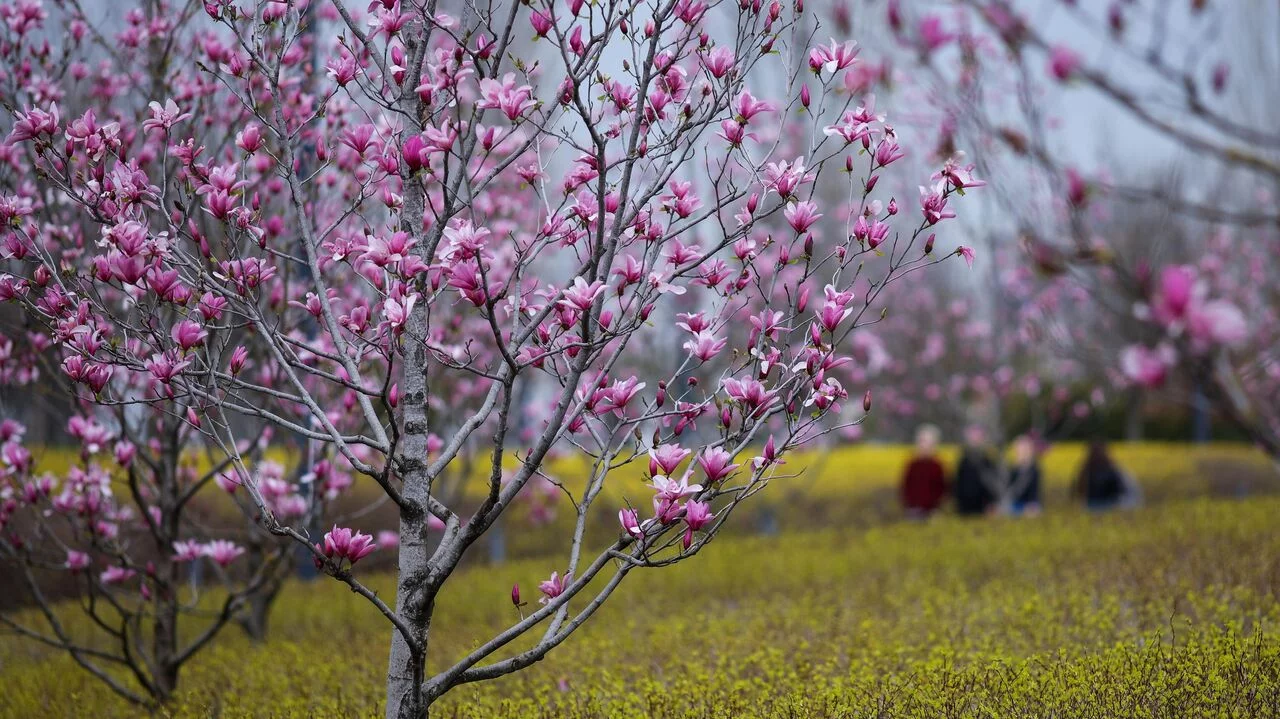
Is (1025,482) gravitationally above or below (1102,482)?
above

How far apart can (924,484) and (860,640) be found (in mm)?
8560

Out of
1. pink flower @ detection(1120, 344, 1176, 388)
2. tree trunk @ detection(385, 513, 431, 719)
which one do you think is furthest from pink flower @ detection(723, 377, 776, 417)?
pink flower @ detection(1120, 344, 1176, 388)

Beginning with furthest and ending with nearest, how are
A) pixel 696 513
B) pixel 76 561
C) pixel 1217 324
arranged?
pixel 76 561 < pixel 696 513 < pixel 1217 324

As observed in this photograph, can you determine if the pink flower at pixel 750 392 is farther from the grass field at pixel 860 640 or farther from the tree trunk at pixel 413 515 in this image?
the grass field at pixel 860 640

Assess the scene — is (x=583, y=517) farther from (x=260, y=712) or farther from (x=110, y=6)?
(x=110, y=6)

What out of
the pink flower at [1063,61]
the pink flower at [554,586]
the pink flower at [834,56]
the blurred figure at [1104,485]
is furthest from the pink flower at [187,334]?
the blurred figure at [1104,485]

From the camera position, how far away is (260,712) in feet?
15.6

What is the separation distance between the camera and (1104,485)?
42.0 ft

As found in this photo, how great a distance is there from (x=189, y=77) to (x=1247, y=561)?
6961mm

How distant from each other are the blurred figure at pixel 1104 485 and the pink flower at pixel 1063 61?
1143 centimetres

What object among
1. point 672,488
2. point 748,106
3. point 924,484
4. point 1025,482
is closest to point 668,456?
point 672,488

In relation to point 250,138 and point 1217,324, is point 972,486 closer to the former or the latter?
point 250,138

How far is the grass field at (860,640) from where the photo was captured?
414 cm

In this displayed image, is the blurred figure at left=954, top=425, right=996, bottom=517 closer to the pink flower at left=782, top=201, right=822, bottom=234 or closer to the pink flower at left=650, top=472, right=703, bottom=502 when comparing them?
the pink flower at left=782, top=201, right=822, bottom=234
